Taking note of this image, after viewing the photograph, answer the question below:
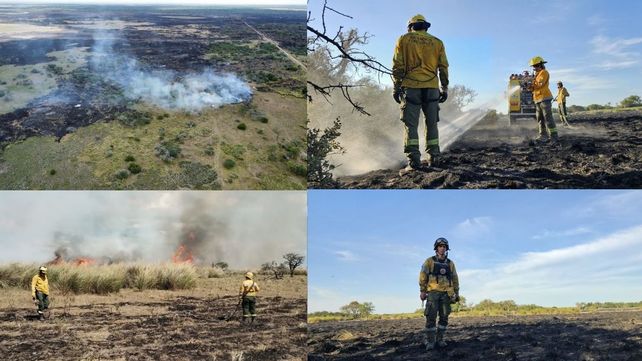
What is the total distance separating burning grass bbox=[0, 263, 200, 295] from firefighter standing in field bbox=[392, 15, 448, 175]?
4821 millimetres

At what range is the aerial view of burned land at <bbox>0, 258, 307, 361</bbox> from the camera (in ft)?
33.2

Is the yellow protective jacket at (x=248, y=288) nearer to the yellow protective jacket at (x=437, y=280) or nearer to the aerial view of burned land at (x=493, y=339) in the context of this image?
the aerial view of burned land at (x=493, y=339)

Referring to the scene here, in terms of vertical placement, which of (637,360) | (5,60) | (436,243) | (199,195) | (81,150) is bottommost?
(637,360)

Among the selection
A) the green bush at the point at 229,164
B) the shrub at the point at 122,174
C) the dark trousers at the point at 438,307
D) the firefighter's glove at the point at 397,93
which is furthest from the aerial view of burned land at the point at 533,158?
the shrub at the point at 122,174

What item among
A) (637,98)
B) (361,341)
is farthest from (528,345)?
(637,98)

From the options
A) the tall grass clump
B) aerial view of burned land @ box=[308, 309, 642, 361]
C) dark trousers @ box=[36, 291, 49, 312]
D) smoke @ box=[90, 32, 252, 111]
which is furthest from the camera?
smoke @ box=[90, 32, 252, 111]

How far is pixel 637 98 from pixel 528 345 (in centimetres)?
499

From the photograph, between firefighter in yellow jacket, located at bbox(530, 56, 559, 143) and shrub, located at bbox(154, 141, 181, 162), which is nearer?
firefighter in yellow jacket, located at bbox(530, 56, 559, 143)

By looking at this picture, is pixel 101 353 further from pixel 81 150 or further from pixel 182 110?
pixel 182 110

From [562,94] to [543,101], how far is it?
1.32 ft

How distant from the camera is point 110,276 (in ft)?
37.9

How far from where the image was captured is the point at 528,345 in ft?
33.7

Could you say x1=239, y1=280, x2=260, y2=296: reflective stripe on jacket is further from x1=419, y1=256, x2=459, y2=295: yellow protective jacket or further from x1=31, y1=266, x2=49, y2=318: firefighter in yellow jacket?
x1=31, y1=266, x2=49, y2=318: firefighter in yellow jacket

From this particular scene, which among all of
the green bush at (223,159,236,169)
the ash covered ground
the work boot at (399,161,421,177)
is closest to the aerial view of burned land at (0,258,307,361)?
the ash covered ground
